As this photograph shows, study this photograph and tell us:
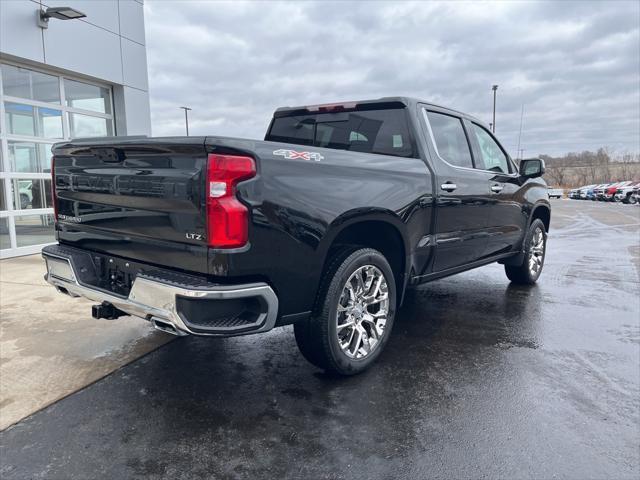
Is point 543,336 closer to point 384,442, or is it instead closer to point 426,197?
point 426,197

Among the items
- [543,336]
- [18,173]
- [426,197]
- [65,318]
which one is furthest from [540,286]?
[18,173]

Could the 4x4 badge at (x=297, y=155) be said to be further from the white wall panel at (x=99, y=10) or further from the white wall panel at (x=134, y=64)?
the white wall panel at (x=134, y=64)

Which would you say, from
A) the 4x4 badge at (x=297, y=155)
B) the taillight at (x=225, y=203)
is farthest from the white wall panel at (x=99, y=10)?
the taillight at (x=225, y=203)

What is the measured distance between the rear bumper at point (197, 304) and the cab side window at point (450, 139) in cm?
235

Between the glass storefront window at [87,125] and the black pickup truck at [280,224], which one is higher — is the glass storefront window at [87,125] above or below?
above

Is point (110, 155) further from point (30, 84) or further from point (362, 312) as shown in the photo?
point (30, 84)

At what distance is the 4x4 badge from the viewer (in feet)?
9.01

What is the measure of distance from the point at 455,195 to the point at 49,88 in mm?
8104

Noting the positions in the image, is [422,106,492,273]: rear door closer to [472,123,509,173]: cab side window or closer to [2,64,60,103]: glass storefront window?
[472,123,509,173]: cab side window

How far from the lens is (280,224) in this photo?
8.93ft

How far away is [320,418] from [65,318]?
3087mm

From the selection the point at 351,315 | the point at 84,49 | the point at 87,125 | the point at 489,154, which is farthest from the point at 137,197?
the point at 87,125

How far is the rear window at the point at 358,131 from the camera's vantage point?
13.3ft

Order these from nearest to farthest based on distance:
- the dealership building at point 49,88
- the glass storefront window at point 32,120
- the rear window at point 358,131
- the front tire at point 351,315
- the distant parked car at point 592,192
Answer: the front tire at point 351,315
the rear window at point 358,131
the dealership building at point 49,88
the glass storefront window at point 32,120
the distant parked car at point 592,192
